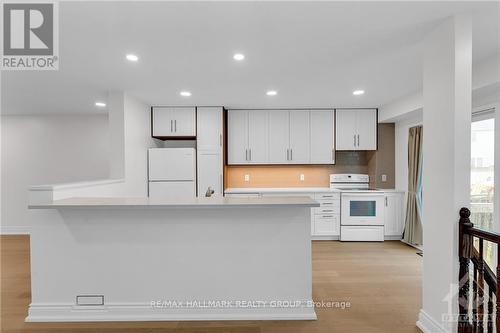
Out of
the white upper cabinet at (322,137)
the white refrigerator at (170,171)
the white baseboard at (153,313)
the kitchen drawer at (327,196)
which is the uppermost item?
the white upper cabinet at (322,137)

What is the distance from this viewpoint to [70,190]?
8.38 ft

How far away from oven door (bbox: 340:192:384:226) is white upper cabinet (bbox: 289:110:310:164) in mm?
1041

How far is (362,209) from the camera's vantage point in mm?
4547

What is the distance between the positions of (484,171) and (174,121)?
4.46 meters

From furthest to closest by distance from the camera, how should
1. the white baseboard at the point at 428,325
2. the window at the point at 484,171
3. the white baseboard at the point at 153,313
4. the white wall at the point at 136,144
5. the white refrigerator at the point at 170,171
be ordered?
the white refrigerator at the point at 170,171
the white wall at the point at 136,144
the window at the point at 484,171
the white baseboard at the point at 153,313
the white baseboard at the point at 428,325

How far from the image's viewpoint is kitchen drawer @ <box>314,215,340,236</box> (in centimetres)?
459

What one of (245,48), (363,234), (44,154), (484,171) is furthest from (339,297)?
(44,154)

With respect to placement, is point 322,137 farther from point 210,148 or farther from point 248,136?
point 210,148

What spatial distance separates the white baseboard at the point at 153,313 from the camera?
2330mm

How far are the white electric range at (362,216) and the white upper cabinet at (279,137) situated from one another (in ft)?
4.21

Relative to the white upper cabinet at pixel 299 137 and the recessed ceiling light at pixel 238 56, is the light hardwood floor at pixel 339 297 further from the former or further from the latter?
the recessed ceiling light at pixel 238 56

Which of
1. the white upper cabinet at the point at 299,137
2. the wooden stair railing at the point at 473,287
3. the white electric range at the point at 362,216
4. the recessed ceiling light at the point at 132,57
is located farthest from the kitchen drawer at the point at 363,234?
the recessed ceiling light at the point at 132,57

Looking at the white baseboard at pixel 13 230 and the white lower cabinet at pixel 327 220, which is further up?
the white lower cabinet at pixel 327 220

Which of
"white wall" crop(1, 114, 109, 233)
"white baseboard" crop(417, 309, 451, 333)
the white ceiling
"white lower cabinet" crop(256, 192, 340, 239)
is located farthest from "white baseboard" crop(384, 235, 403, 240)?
"white wall" crop(1, 114, 109, 233)
